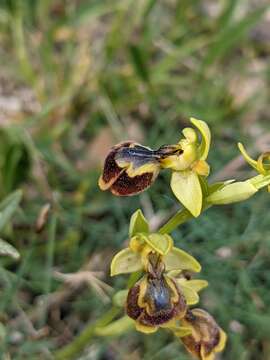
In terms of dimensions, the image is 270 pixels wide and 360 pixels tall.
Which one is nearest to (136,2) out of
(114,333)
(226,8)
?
(226,8)

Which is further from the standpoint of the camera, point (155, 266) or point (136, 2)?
point (136, 2)

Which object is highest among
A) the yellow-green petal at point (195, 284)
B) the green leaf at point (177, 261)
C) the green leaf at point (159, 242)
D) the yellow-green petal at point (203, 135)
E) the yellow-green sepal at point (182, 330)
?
the yellow-green petal at point (203, 135)

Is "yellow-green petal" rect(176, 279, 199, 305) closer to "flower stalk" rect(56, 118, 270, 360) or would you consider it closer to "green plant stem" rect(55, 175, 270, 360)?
"flower stalk" rect(56, 118, 270, 360)

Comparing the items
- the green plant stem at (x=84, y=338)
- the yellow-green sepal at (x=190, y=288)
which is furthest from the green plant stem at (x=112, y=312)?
the yellow-green sepal at (x=190, y=288)

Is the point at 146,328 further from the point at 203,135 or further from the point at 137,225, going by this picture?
the point at 203,135

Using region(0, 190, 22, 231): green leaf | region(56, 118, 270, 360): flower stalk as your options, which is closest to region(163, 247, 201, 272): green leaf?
region(56, 118, 270, 360): flower stalk

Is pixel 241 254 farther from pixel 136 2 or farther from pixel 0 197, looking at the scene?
pixel 136 2

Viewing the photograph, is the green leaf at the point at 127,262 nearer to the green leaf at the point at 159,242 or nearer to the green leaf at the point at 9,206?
the green leaf at the point at 159,242
